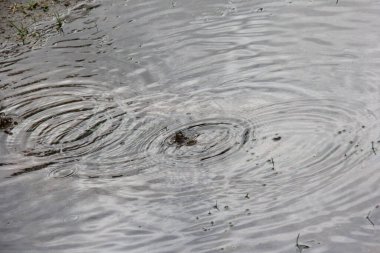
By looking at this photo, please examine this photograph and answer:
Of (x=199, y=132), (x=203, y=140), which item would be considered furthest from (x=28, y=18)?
(x=203, y=140)

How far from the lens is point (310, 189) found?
15.6ft

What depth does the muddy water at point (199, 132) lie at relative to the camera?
4551 mm

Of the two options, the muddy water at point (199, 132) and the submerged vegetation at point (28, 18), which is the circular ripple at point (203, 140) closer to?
the muddy water at point (199, 132)

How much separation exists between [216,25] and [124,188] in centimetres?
321

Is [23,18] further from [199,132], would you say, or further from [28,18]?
[199,132]

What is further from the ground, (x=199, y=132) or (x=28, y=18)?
(x=28, y=18)

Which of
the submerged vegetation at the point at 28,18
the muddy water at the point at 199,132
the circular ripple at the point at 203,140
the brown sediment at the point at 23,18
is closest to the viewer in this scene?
the muddy water at the point at 199,132

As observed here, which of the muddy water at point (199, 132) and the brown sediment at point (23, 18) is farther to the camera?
the brown sediment at point (23, 18)

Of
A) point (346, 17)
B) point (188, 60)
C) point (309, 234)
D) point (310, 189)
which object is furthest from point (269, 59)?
point (309, 234)

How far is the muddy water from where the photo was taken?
14.9ft

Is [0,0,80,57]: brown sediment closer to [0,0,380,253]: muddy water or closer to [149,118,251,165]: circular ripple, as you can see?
[0,0,380,253]: muddy water

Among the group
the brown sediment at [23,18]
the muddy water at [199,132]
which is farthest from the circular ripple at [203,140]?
the brown sediment at [23,18]

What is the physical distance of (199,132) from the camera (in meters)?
5.59

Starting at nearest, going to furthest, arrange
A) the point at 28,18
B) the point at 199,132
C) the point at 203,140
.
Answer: the point at 203,140, the point at 199,132, the point at 28,18
